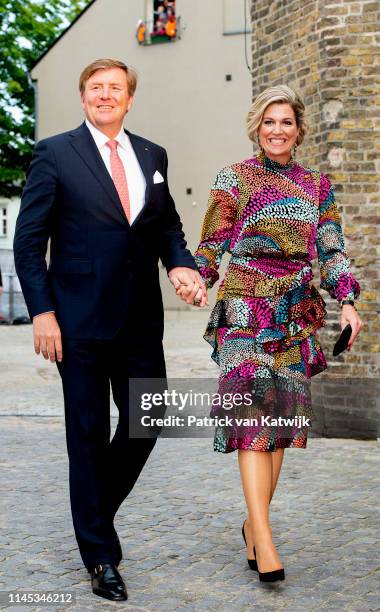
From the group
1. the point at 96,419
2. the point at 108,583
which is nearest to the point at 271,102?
the point at 96,419

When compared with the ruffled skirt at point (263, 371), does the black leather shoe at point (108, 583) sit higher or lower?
lower

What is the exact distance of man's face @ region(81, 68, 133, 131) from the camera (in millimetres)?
4195

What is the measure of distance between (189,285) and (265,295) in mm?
337

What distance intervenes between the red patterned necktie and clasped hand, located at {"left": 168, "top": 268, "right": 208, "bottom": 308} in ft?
0.99

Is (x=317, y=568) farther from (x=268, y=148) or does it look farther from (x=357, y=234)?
(x=357, y=234)

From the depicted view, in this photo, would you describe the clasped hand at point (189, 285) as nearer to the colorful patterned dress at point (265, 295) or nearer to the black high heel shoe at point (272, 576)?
the colorful patterned dress at point (265, 295)

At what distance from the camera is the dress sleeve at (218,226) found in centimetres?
438

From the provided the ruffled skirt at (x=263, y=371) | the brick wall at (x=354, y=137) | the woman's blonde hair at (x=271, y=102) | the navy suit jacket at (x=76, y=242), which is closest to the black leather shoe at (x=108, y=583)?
the ruffled skirt at (x=263, y=371)

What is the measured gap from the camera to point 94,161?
165 inches

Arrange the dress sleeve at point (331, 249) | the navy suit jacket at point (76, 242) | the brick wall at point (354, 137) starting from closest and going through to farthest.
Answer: the navy suit jacket at point (76, 242) → the dress sleeve at point (331, 249) → the brick wall at point (354, 137)

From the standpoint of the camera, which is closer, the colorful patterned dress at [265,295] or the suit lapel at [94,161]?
the suit lapel at [94,161]

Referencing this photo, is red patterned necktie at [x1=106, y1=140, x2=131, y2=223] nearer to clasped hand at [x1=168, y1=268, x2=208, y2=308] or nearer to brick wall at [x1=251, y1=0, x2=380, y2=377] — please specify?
clasped hand at [x1=168, y1=268, x2=208, y2=308]

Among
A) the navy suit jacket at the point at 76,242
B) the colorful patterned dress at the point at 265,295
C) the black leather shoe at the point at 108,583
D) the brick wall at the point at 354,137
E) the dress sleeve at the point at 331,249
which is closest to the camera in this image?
the black leather shoe at the point at 108,583

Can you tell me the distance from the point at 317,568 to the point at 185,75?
79.5 feet
